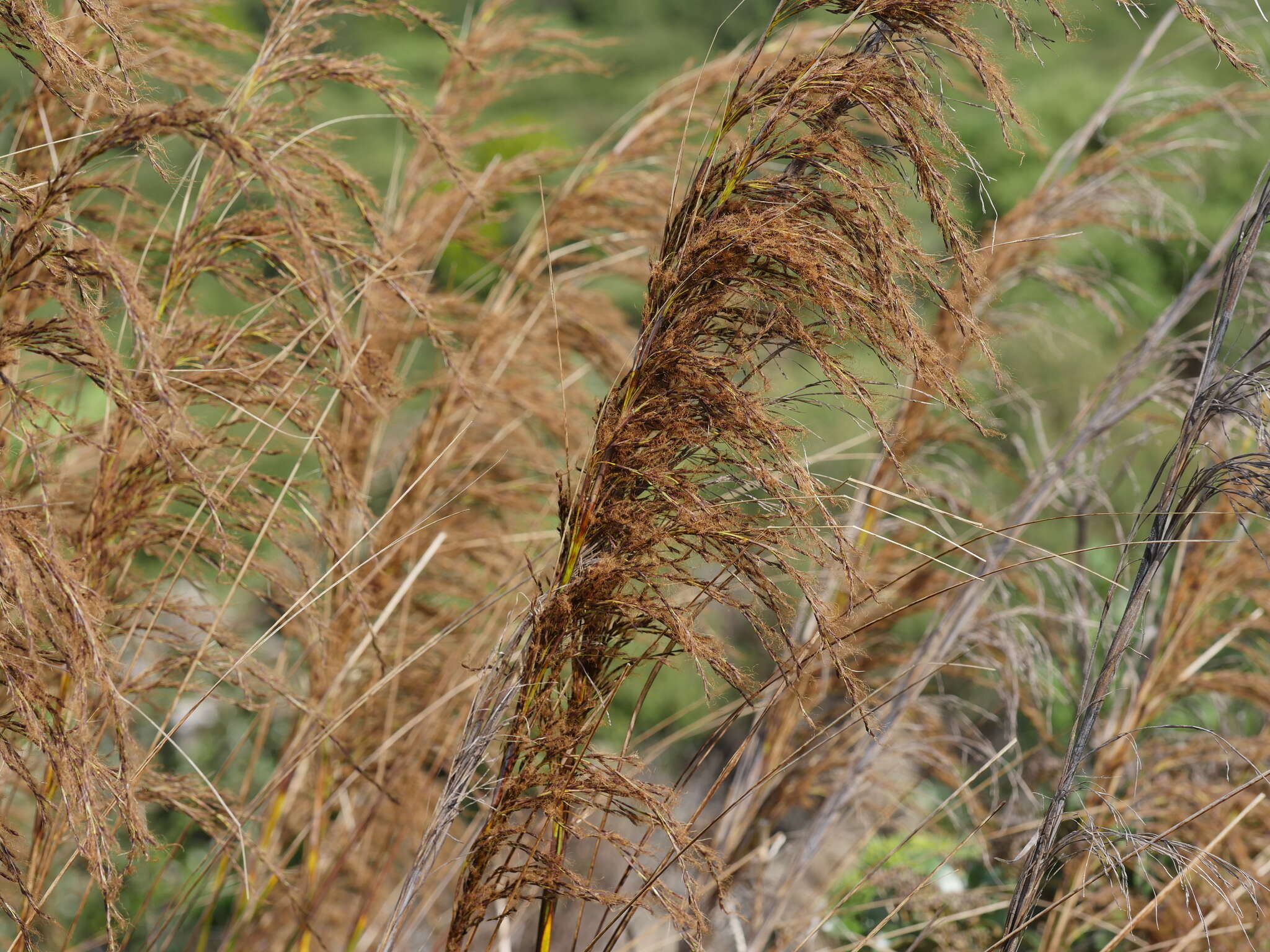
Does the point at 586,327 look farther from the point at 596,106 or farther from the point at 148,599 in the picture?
the point at 596,106

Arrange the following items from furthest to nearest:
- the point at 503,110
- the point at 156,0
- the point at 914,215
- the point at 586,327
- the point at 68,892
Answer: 1. the point at 503,110
2. the point at 914,215
3. the point at 68,892
4. the point at 586,327
5. the point at 156,0

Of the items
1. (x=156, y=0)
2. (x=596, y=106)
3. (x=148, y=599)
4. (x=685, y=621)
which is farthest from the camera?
(x=596, y=106)

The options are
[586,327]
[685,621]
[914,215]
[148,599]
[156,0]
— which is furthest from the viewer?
Result: [914,215]

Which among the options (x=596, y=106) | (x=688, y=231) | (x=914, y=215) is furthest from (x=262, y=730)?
(x=596, y=106)

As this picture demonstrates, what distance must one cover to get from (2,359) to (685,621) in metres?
0.84

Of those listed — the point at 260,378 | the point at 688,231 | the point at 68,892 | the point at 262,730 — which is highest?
the point at 688,231

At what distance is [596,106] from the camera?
1089cm

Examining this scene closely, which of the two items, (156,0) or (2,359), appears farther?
(156,0)

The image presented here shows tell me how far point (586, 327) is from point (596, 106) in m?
9.22

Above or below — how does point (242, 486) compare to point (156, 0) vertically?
below

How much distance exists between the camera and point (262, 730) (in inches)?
83.7

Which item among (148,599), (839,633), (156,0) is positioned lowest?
(148,599)

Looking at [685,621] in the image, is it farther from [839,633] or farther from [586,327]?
[586,327]

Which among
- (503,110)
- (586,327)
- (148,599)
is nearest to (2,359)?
(148,599)
